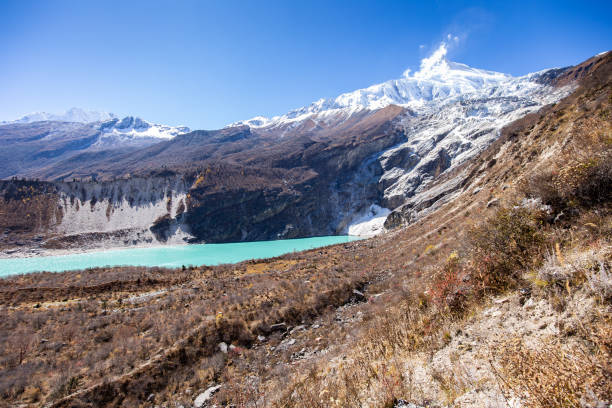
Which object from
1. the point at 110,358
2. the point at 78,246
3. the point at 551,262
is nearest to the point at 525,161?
the point at 551,262

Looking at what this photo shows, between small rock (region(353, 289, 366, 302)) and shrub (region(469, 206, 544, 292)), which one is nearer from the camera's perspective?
shrub (region(469, 206, 544, 292))

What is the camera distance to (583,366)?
2.12 m

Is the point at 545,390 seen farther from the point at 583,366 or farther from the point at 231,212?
the point at 231,212

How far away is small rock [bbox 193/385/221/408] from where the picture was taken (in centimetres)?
668

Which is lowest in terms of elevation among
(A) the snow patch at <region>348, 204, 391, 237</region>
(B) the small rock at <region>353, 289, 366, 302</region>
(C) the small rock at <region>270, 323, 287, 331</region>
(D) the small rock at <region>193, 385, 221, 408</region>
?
(A) the snow patch at <region>348, 204, 391, 237</region>

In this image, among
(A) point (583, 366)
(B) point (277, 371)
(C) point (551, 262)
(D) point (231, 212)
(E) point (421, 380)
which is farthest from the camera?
(D) point (231, 212)

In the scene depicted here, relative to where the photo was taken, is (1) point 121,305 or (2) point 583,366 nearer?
(2) point 583,366

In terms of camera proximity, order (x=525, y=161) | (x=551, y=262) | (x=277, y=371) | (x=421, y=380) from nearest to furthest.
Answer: (x=421, y=380), (x=551, y=262), (x=277, y=371), (x=525, y=161)

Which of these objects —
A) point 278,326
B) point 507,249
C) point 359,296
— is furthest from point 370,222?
point 507,249

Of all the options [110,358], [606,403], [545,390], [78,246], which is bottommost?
[78,246]

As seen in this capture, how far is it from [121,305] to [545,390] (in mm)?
19807

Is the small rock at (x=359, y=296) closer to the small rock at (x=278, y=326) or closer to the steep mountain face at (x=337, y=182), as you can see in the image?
the small rock at (x=278, y=326)

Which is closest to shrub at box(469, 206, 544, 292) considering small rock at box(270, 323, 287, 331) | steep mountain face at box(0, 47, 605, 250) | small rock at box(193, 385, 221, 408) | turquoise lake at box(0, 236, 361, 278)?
small rock at box(193, 385, 221, 408)

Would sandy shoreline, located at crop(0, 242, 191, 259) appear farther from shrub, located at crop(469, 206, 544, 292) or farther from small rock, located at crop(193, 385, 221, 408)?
shrub, located at crop(469, 206, 544, 292)
